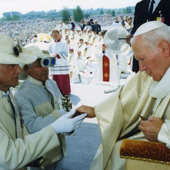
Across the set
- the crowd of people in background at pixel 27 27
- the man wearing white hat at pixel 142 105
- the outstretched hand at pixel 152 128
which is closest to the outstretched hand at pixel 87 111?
the man wearing white hat at pixel 142 105

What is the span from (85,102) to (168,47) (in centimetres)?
327

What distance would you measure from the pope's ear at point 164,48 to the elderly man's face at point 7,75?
95cm

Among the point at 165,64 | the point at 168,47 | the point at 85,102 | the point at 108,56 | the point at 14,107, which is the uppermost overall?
the point at 168,47

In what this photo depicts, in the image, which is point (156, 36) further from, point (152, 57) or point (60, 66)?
point (60, 66)

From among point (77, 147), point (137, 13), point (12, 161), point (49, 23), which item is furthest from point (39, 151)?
point (49, 23)

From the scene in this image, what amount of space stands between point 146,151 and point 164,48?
2.14ft

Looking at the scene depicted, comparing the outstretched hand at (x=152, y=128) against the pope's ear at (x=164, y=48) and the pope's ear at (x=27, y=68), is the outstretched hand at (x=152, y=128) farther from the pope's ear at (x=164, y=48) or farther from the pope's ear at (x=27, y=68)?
the pope's ear at (x=27, y=68)

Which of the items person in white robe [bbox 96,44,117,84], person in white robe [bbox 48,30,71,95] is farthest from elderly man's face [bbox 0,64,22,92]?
person in white robe [bbox 96,44,117,84]

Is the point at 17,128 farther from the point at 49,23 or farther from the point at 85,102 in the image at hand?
the point at 49,23

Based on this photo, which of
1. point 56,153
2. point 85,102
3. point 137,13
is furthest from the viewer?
point 85,102

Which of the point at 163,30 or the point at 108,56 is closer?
the point at 163,30

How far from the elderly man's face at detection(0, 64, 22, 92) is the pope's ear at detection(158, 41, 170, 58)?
0.95 m

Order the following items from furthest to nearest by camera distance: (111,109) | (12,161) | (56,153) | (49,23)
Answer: (49,23) < (56,153) < (111,109) < (12,161)

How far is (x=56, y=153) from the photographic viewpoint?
1889 millimetres
